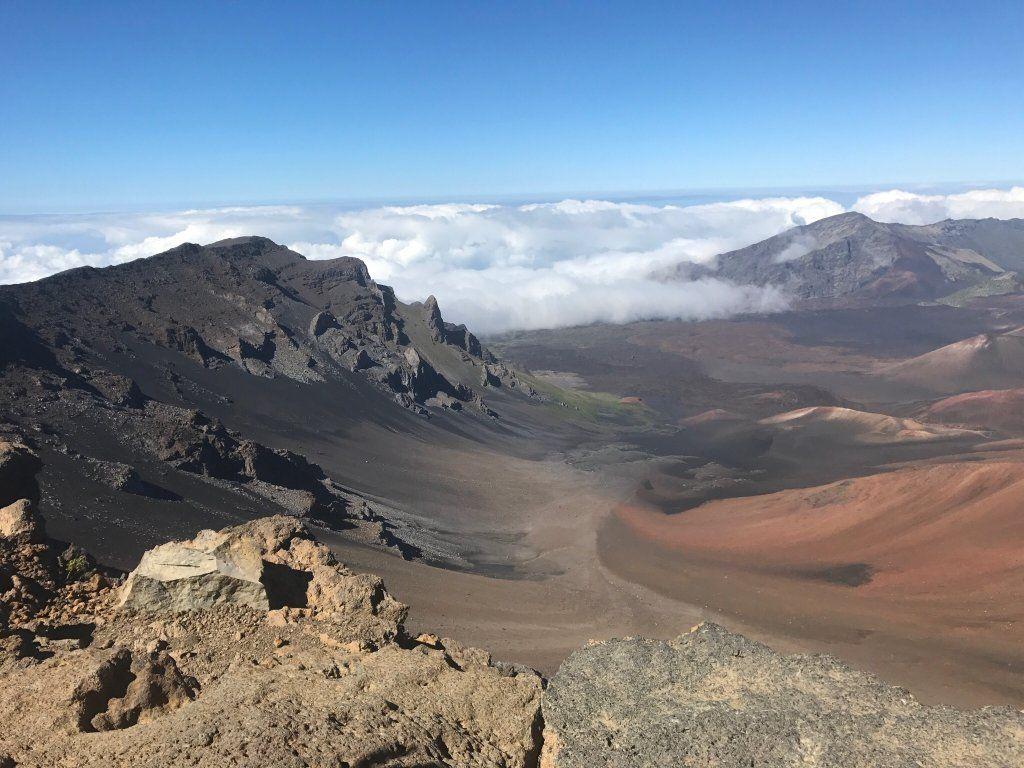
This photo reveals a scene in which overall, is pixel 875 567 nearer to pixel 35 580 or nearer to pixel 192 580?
pixel 192 580

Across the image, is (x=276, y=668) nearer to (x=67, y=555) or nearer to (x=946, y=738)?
(x=67, y=555)

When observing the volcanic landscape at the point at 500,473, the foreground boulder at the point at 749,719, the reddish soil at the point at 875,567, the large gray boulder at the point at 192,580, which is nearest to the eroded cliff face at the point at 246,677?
the large gray boulder at the point at 192,580

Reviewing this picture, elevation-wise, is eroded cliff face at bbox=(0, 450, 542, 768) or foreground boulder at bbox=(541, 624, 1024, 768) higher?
eroded cliff face at bbox=(0, 450, 542, 768)

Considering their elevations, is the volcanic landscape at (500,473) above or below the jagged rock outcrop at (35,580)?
below

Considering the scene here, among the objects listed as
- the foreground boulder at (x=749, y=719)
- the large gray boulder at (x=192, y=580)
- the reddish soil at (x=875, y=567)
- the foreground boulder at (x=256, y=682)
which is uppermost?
the large gray boulder at (x=192, y=580)

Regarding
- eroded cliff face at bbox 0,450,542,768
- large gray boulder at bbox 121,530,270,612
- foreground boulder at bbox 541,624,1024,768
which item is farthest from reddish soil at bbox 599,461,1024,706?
large gray boulder at bbox 121,530,270,612

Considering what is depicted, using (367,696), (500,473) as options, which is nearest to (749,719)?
(367,696)

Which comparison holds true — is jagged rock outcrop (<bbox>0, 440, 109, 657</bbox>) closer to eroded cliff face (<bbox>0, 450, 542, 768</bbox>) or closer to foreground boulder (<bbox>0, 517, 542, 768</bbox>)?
eroded cliff face (<bbox>0, 450, 542, 768</bbox>)

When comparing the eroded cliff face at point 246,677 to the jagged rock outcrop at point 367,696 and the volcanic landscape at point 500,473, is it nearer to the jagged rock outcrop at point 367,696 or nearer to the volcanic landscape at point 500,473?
Answer: the jagged rock outcrop at point 367,696
